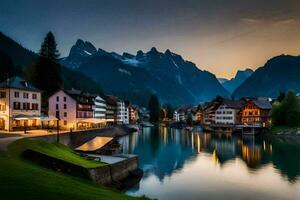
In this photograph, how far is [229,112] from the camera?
18188 cm

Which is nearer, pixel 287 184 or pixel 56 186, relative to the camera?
pixel 56 186

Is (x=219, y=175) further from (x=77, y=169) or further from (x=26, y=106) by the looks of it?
(x=26, y=106)

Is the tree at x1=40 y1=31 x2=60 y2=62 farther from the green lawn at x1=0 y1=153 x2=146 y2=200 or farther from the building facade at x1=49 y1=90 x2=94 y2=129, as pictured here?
the green lawn at x1=0 y1=153 x2=146 y2=200

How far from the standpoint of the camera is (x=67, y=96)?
105m

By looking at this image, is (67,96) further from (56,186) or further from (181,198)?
(56,186)

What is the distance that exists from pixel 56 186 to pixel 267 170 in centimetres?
4790

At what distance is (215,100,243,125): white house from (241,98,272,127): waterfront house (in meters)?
7.27

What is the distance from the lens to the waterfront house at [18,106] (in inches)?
2650

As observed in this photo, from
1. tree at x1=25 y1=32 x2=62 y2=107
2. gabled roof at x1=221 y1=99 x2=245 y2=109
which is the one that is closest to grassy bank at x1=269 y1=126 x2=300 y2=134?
gabled roof at x1=221 y1=99 x2=245 y2=109

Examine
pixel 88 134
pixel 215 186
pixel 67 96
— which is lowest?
pixel 215 186

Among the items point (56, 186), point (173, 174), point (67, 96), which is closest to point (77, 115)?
point (67, 96)

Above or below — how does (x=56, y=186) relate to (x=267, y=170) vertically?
above

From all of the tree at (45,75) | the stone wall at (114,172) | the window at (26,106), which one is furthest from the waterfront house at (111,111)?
the stone wall at (114,172)

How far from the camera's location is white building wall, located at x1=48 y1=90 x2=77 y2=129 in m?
104
